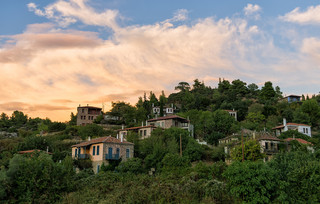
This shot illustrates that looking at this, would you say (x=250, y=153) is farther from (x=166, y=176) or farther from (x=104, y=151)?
(x=104, y=151)

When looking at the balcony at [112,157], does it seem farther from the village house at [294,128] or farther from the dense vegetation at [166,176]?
the village house at [294,128]

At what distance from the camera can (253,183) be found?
72.8ft

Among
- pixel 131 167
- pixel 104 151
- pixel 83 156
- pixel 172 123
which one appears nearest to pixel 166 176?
pixel 131 167

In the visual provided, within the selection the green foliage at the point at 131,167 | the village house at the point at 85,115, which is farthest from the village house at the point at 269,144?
the village house at the point at 85,115

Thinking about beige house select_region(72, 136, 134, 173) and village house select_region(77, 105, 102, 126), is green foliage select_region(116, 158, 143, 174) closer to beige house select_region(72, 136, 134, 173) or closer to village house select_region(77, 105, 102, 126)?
beige house select_region(72, 136, 134, 173)

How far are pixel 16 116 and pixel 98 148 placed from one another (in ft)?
228

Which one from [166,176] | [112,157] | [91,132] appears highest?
[91,132]

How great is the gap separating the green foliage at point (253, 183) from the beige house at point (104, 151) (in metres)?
20.5

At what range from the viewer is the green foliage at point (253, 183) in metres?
22.1

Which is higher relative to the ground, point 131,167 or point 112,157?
point 112,157

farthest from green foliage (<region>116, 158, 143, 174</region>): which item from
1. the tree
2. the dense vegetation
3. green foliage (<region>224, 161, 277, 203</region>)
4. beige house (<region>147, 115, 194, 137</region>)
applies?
the tree

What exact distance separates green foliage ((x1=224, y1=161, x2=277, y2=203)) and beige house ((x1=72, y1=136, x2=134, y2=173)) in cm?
2051

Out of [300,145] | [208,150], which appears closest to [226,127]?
[208,150]

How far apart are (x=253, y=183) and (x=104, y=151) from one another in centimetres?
2247
